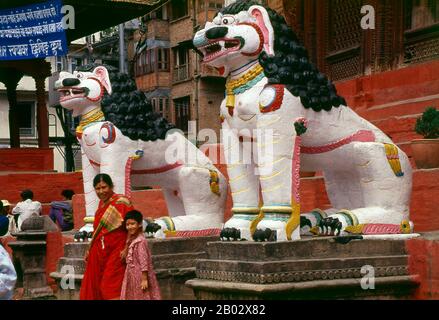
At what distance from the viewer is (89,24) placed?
21359 mm

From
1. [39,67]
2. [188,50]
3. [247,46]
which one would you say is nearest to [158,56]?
[188,50]

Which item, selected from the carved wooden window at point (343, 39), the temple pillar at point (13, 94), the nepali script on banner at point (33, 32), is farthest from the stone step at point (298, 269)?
the temple pillar at point (13, 94)

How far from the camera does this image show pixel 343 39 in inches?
543

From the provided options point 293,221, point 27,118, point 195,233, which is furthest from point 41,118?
point 27,118

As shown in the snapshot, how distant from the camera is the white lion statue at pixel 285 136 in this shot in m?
7.95

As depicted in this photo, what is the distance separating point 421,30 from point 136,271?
6190 millimetres

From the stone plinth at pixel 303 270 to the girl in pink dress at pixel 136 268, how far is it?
50 cm

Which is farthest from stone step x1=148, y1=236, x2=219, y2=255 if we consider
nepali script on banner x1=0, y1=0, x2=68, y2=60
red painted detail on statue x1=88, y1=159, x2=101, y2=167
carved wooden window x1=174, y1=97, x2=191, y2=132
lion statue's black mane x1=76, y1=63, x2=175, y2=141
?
carved wooden window x1=174, y1=97, x2=191, y2=132

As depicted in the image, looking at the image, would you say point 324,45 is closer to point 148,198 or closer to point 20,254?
point 148,198

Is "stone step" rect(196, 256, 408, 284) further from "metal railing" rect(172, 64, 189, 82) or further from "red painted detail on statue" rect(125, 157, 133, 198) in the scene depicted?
"metal railing" rect(172, 64, 189, 82)

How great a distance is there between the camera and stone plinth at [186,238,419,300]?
7418mm

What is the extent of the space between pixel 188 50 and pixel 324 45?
23.4 m

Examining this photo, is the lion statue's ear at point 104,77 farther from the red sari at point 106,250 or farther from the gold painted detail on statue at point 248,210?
the gold painted detail on statue at point 248,210

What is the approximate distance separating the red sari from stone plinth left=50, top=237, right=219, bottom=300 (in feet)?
4.66
